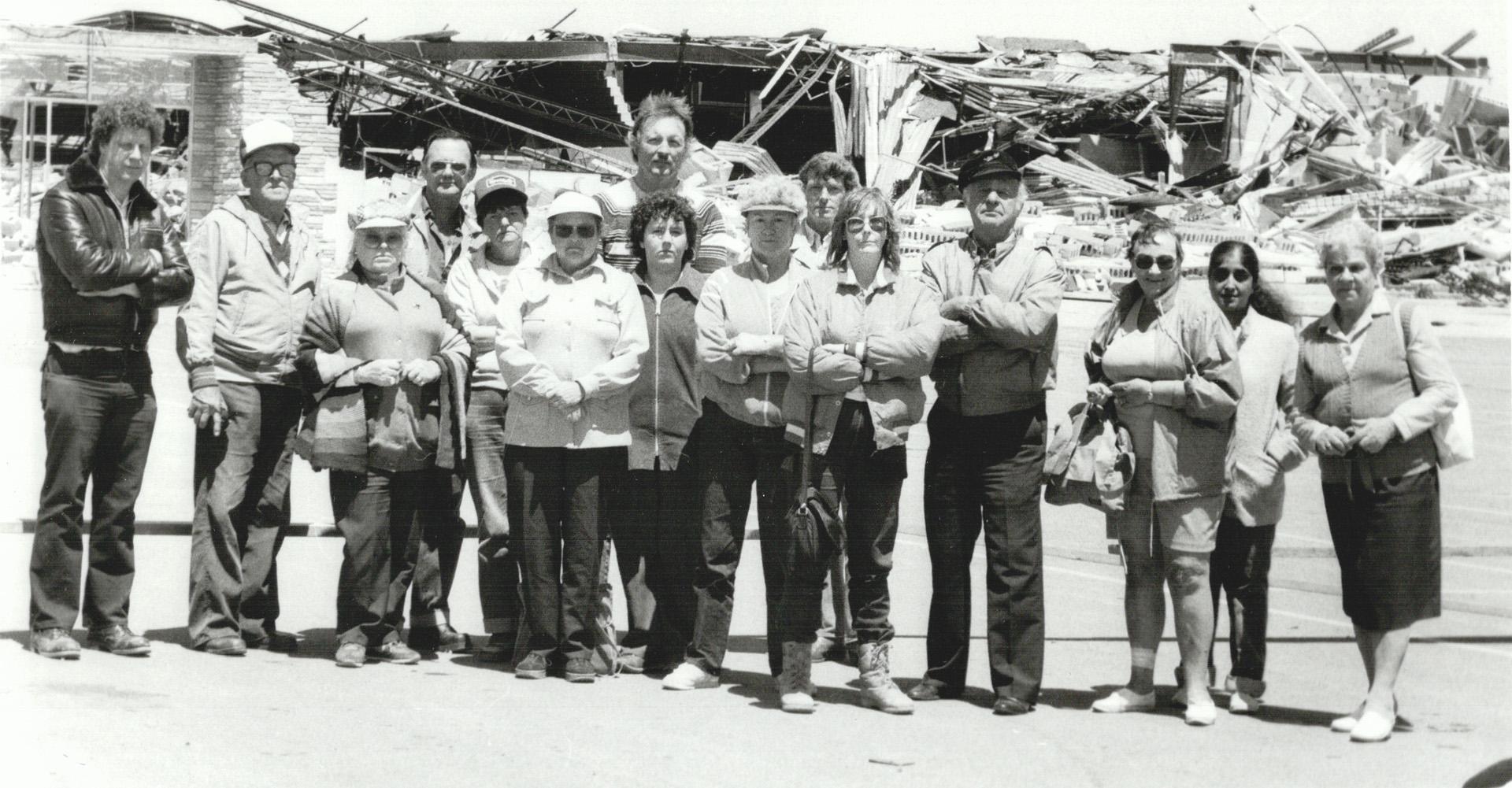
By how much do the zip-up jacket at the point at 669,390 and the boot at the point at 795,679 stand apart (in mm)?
935

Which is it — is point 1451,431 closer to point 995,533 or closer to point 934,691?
point 995,533

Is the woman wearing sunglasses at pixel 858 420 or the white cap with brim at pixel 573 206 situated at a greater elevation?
the white cap with brim at pixel 573 206

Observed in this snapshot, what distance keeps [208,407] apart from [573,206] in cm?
160

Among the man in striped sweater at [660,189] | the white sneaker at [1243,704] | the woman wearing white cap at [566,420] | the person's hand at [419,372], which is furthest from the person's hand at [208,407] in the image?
the white sneaker at [1243,704]

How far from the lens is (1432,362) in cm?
566

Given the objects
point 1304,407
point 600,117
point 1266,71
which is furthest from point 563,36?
point 1304,407

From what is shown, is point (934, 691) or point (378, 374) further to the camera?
point (378, 374)

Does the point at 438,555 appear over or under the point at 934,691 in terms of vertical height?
over

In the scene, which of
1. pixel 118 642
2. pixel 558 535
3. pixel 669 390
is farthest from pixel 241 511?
pixel 669 390

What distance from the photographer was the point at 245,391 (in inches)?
253

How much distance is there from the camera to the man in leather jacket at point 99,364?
6.00 m

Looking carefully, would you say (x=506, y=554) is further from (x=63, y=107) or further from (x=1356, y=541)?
(x=63, y=107)

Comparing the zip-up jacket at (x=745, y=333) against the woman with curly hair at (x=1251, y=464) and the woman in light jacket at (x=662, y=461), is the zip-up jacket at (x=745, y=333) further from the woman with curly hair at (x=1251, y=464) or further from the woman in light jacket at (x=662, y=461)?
the woman with curly hair at (x=1251, y=464)

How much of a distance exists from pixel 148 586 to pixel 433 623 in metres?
1.59
